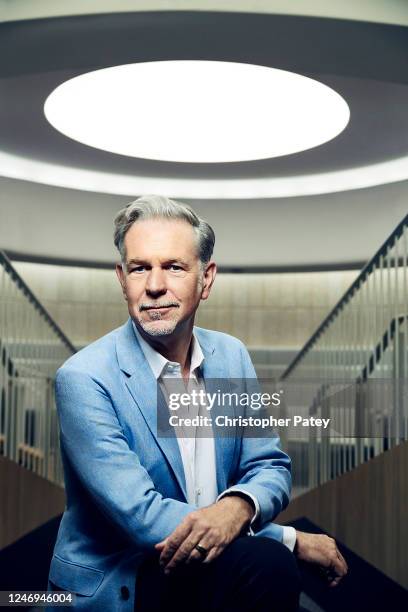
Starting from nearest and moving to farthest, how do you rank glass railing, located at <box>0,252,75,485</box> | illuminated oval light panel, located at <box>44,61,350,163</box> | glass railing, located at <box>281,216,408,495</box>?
glass railing, located at <box>281,216,408,495</box> → glass railing, located at <box>0,252,75,485</box> → illuminated oval light panel, located at <box>44,61,350,163</box>

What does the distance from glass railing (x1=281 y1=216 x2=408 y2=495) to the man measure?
5.89 ft

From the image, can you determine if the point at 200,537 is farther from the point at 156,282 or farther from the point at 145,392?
the point at 156,282

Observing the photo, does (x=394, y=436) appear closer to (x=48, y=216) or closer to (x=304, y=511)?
(x=304, y=511)

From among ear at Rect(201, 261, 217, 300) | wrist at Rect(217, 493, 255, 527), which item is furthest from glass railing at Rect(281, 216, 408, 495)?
wrist at Rect(217, 493, 255, 527)

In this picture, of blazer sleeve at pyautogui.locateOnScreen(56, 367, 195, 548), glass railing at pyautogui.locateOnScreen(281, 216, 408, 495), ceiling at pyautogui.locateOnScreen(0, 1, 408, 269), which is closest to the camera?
blazer sleeve at pyautogui.locateOnScreen(56, 367, 195, 548)

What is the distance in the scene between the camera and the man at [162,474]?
5.20 feet

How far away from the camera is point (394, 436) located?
3.64m

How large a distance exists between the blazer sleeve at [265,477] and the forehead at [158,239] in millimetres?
356

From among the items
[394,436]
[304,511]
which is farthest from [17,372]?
[304,511]

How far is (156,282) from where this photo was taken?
1.96 m

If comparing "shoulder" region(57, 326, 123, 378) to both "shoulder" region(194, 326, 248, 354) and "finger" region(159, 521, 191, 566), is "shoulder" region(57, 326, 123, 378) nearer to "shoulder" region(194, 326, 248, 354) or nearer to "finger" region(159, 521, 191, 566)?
"shoulder" region(194, 326, 248, 354)

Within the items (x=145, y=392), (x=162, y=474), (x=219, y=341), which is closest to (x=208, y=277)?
(x=219, y=341)

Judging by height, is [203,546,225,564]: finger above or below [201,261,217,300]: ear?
below

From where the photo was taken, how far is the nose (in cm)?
195
